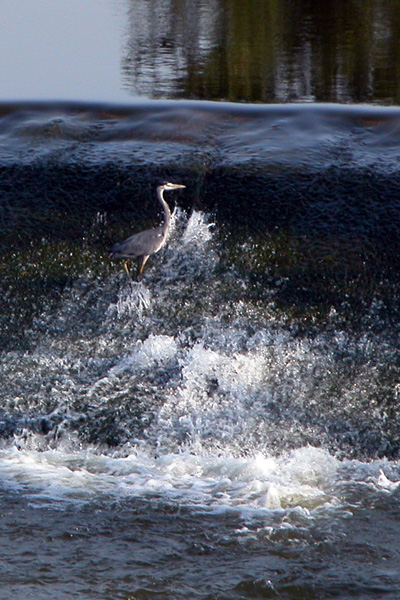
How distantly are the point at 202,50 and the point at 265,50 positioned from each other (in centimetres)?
99

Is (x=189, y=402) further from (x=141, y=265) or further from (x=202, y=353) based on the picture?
(x=141, y=265)

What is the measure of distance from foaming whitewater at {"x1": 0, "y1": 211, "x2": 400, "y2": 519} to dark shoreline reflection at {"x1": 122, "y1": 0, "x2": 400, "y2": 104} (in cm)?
430

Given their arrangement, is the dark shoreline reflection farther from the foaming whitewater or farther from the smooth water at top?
the foaming whitewater

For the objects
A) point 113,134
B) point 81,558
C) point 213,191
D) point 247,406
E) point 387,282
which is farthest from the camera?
point 113,134

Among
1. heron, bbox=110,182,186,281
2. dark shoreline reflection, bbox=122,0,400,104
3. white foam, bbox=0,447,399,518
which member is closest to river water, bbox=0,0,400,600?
white foam, bbox=0,447,399,518

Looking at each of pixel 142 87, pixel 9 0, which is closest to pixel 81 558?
pixel 142 87

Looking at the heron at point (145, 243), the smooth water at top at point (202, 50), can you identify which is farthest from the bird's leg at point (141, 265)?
the smooth water at top at point (202, 50)

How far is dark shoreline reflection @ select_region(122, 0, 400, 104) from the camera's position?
A: 1141 cm

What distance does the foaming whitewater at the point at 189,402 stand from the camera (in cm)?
625

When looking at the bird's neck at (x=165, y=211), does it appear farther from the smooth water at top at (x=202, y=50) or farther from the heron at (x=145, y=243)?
the smooth water at top at (x=202, y=50)

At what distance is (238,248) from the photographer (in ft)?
25.7

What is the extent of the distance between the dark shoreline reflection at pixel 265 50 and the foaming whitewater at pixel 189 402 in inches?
169

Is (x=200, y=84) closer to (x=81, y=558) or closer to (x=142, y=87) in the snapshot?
(x=142, y=87)

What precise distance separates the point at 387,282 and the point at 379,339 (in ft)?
1.83
